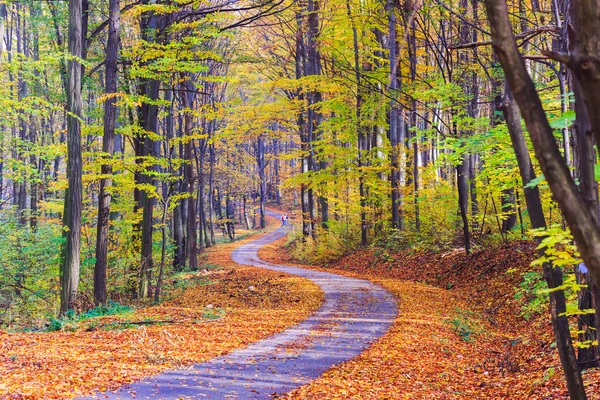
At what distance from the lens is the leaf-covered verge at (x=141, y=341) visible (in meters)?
6.08

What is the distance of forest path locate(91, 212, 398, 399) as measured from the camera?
6051 millimetres

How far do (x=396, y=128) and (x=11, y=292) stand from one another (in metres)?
14.8

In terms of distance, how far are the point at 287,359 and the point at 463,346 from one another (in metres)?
3.32

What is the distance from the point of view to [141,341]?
8.38 m

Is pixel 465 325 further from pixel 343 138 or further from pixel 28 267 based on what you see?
pixel 343 138

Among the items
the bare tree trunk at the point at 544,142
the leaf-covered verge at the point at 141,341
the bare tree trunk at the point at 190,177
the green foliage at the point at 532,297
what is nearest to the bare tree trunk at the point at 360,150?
the bare tree trunk at the point at 190,177

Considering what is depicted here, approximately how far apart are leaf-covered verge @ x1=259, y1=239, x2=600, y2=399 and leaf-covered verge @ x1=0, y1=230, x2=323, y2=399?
2346 millimetres

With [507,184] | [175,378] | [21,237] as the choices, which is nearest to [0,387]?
[175,378]

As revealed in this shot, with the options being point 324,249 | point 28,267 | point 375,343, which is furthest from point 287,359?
point 324,249

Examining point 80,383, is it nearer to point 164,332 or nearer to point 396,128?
point 164,332

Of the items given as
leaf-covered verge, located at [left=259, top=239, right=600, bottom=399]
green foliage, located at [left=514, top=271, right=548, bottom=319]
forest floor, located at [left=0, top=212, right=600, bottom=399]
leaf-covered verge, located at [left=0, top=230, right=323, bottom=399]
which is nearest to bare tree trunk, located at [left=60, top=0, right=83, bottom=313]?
leaf-covered verge, located at [left=0, top=230, right=323, bottom=399]

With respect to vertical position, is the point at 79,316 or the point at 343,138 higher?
the point at 343,138

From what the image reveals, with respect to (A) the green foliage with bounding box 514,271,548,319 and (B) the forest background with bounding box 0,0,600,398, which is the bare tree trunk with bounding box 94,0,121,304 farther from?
(A) the green foliage with bounding box 514,271,548,319

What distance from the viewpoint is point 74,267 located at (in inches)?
466
